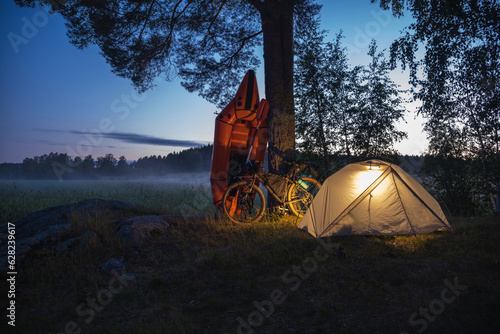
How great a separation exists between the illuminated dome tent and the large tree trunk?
6.85ft

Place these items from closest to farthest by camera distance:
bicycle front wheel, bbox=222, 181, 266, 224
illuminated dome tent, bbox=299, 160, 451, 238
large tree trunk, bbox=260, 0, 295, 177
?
illuminated dome tent, bbox=299, 160, 451, 238 → bicycle front wheel, bbox=222, 181, 266, 224 → large tree trunk, bbox=260, 0, 295, 177

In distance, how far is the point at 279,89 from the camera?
295 inches

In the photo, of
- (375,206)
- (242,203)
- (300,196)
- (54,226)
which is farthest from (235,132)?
(54,226)

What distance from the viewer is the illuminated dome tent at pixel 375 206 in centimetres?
534

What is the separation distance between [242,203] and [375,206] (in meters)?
2.93

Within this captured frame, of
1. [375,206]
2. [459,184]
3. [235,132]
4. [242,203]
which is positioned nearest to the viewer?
[375,206]

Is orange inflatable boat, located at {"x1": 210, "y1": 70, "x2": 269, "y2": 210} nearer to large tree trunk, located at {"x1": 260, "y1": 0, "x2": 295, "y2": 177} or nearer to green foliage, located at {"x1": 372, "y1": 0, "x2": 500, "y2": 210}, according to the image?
large tree trunk, located at {"x1": 260, "y1": 0, "x2": 295, "y2": 177}

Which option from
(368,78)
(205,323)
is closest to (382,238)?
(205,323)

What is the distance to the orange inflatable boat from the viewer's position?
23.2ft

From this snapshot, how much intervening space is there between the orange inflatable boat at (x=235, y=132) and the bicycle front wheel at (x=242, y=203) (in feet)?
1.35

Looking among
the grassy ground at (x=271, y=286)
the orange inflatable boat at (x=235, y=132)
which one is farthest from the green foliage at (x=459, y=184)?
the orange inflatable boat at (x=235, y=132)

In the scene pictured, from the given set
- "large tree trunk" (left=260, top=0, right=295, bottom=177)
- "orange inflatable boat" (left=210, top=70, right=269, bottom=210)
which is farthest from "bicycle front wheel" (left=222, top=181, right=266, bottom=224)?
"large tree trunk" (left=260, top=0, right=295, bottom=177)

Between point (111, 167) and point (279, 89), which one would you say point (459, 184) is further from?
point (111, 167)

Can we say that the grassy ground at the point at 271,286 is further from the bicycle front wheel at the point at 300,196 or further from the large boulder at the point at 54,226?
the bicycle front wheel at the point at 300,196
